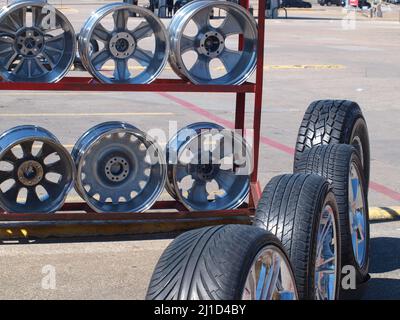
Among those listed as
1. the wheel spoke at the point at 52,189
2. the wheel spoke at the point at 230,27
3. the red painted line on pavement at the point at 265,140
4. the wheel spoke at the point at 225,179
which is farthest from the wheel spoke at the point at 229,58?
the red painted line on pavement at the point at 265,140

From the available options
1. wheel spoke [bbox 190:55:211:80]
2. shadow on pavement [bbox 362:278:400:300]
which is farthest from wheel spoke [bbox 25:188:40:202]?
shadow on pavement [bbox 362:278:400:300]

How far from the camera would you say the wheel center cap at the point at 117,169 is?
7.02 metres

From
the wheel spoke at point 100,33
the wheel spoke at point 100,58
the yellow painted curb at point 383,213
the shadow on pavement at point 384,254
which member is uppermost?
the wheel spoke at point 100,33

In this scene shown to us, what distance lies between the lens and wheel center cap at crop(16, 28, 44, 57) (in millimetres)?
6803

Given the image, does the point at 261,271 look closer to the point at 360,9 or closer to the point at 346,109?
the point at 346,109

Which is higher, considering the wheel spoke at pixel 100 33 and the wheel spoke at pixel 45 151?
the wheel spoke at pixel 100 33

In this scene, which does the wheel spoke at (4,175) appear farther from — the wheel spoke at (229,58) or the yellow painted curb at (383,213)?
the yellow painted curb at (383,213)

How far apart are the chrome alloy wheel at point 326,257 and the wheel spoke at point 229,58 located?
2.43m

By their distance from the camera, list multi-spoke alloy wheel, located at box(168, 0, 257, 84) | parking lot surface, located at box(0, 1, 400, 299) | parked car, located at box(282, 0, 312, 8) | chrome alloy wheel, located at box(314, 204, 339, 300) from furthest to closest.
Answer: parked car, located at box(282, 0, 312, 8) → multi-spoke alloy wheel, located at box(168, 0, 257, 84) → parking lot surface, located at box(0, 1, 400, 299) → chrome alloy wheel, located at box(314, 204, 339, 300)

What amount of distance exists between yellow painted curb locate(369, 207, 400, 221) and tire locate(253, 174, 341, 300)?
281 centimetres

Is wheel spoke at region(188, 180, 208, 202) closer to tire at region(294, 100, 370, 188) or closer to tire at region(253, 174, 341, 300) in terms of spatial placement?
tire at region(294, 100, 370, 188)

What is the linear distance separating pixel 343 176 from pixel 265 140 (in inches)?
229

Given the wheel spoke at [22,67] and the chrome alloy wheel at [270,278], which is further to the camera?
the wheel spoke at [22,67]

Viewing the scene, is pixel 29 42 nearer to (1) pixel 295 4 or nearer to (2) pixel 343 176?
(2) pixel 343 176
